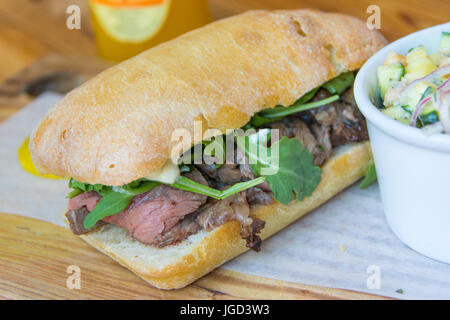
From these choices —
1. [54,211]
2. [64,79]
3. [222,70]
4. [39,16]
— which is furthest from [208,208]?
[39,16]

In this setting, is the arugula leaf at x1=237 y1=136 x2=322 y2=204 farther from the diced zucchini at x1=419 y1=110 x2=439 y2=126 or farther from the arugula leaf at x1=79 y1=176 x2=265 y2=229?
the diced zucchini at x1=419 y1=110 x2=439 y2=126

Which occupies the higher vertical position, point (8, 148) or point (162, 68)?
point (162, 68)

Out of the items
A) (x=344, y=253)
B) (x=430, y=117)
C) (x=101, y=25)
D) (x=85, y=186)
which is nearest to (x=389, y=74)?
(x=430, y=117)

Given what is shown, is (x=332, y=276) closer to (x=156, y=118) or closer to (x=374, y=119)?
(x=374, y=119)

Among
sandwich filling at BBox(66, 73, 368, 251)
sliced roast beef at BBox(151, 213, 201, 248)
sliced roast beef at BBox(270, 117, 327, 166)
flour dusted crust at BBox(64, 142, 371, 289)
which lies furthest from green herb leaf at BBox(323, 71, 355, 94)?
sliced roast beef at BBox(151, 213, 201, 248)

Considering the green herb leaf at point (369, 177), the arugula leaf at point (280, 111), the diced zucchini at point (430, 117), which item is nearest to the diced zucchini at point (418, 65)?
the diced zucchini at point (430, 117)
